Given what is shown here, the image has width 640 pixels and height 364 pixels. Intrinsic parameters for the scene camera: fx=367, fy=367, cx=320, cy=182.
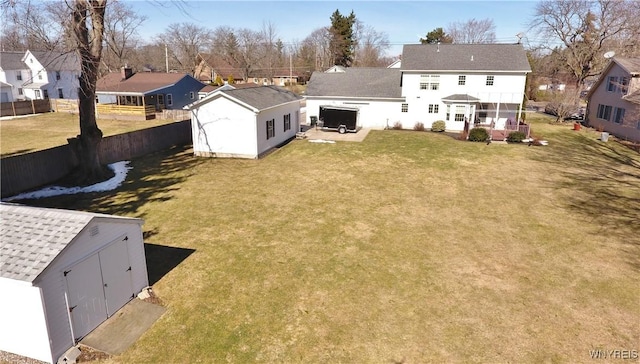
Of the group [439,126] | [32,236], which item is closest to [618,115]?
[439,126]

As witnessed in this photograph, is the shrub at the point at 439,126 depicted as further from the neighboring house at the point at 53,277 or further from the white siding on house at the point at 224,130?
the neighboring house at the point at 53,277

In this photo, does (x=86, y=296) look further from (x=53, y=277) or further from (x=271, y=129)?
(x=271, y=129)

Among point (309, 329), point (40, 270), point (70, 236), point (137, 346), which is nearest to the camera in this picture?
point (40, 270)

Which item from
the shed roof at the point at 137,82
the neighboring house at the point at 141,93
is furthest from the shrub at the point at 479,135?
the shed roof at the point at 137,82

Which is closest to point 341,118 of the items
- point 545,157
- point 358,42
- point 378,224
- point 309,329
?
point 545,157

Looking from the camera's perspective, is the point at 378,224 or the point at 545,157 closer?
the point at 378,224

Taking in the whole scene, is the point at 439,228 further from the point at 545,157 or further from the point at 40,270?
the point at 545,157
